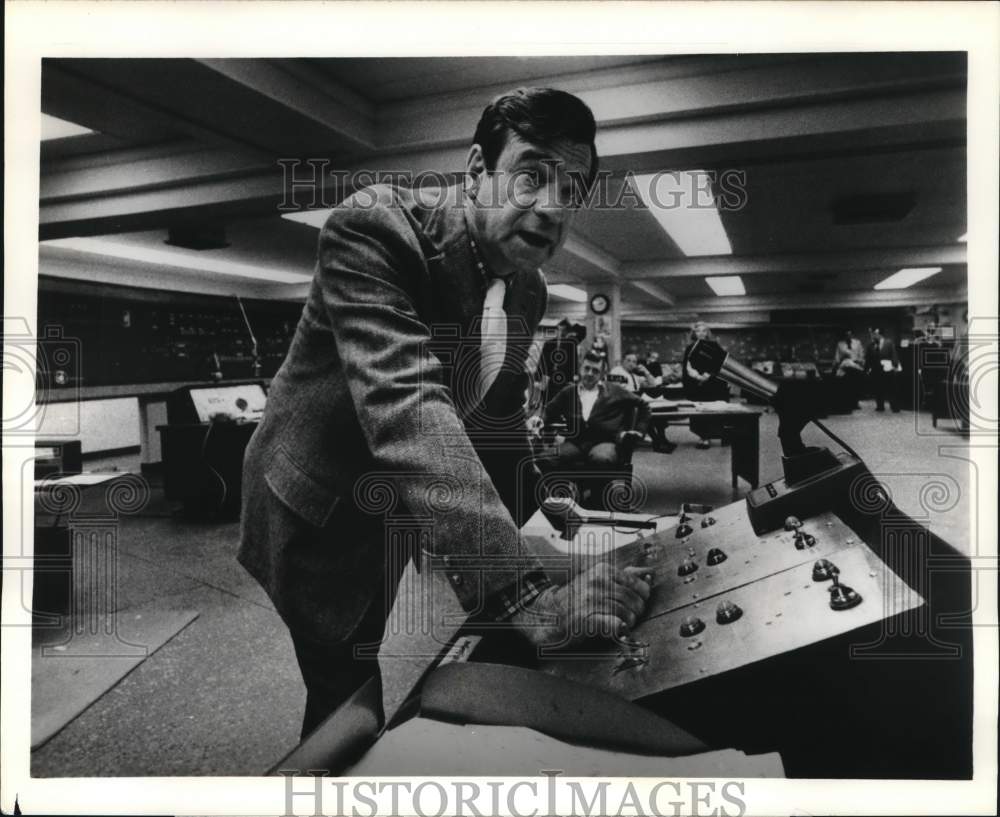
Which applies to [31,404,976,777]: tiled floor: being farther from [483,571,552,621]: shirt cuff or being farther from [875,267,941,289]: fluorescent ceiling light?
[483,571,552,621]: shirt cuff

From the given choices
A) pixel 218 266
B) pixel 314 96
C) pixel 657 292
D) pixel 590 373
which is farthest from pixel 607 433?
pixel 218 266

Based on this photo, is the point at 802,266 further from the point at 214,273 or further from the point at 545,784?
the point at 214,273

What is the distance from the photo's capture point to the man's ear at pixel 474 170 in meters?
0.75

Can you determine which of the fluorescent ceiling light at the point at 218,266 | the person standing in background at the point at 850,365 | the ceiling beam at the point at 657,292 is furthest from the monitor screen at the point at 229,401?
the person standing in background at the point at 850,365

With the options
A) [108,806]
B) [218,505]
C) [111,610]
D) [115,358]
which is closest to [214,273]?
[218,505]

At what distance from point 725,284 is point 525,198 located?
729mm

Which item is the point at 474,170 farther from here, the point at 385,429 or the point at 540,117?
the point at 385,429

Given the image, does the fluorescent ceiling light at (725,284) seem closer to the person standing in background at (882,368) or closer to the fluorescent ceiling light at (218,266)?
the person standing in background at (882,368)

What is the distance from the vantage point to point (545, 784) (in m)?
0.69

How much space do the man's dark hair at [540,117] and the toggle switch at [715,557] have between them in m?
0.55

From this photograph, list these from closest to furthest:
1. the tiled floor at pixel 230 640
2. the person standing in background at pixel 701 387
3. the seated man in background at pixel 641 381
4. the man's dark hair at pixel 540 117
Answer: the man's dark hair at pixel 540 117 → the tiled floor at pixel 230 640 → the person standing in background at pixel 701 387 → the seated man in background at pixel 641 381

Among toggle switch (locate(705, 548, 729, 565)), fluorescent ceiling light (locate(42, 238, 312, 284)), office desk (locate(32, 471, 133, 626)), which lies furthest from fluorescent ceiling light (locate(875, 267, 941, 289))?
fluorescent ceiling light (locate(42, 238, 312, 284))

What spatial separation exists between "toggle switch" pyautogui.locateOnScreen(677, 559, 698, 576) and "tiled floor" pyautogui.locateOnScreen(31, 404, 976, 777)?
0.76 feet

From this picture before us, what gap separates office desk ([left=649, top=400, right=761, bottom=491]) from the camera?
974 mm
